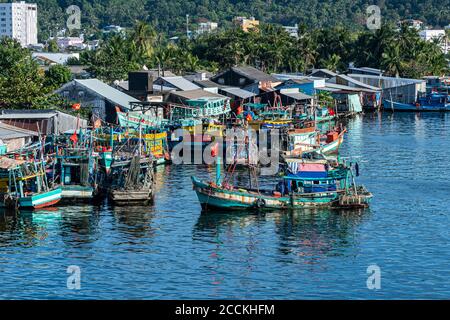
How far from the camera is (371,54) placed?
128750mm

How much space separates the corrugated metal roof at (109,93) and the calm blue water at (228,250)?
78.1ft

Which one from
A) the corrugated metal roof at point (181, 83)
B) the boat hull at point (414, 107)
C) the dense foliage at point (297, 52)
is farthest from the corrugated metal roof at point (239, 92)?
the boat hull at point (414, 107)

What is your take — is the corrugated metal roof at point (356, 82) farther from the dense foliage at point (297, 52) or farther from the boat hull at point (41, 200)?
the boat hull at point (41, 200)

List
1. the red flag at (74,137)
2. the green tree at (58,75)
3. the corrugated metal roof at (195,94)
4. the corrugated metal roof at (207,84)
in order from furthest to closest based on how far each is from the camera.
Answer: the corrugated metal roof at (207,84) → the green tree at (58,75) → the corrugated metal roof at (195,94) → the red flag at (74,137)

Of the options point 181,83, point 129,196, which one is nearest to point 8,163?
point 129,196

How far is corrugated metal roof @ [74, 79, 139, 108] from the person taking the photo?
7915 cm

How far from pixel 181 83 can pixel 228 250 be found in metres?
54.2

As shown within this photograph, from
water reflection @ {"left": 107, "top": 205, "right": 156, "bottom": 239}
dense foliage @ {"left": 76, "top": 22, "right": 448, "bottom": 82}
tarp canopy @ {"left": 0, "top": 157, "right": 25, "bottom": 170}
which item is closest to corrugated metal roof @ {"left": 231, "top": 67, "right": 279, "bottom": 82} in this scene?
dense foliage @ {"left": 76, "top": 22, "right": 448, "bottom": 82}

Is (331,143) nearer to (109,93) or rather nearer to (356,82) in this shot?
(109,93)

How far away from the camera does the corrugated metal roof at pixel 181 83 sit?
91.4 metres

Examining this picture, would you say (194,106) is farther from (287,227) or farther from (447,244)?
(447,244)

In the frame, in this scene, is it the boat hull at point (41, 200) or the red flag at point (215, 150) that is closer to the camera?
the boat hull at point (41, 200)

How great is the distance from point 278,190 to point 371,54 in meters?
82.2
